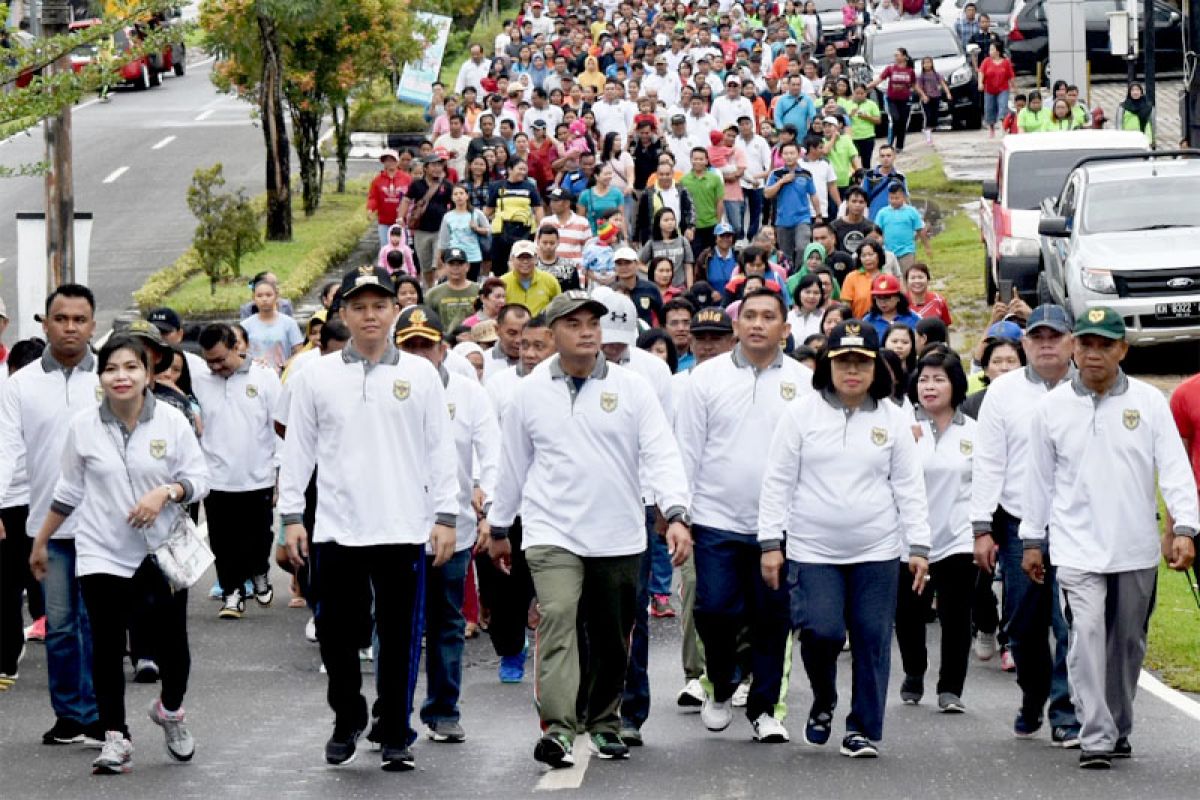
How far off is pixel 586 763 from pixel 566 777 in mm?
353

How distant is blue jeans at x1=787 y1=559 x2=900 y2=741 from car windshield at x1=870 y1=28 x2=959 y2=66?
32914 mm

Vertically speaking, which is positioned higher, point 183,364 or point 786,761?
point 183,364

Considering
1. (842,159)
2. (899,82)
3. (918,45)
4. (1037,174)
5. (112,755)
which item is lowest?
(112,755)

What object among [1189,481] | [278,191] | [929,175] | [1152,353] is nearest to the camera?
[1189,481]

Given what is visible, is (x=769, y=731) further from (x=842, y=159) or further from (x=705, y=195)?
(x=842, y=159)

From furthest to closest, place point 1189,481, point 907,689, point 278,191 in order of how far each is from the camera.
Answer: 1. point 278,191
2. point 907,689
3. point 1189,481

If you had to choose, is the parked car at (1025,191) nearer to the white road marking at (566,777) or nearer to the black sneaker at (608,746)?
the black sneaker at (608,746)

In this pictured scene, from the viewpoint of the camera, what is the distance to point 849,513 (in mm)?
10359

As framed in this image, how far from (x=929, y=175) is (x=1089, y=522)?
28.1 m

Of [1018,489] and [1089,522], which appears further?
[1018,489]

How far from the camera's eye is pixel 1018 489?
11172 millimetres

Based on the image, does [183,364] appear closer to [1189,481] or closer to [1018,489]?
[1018,489]

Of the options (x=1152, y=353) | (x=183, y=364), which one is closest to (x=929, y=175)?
(x=1152, y=353)

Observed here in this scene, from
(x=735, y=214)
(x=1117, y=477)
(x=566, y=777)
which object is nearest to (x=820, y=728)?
(x=566, y=777)
